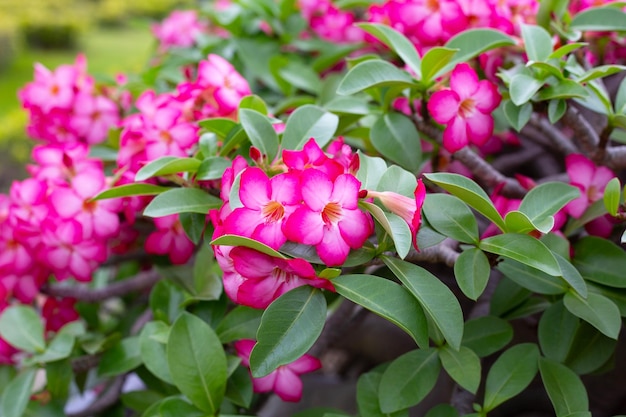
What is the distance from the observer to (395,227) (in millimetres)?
492

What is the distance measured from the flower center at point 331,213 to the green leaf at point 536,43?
310 millimetres

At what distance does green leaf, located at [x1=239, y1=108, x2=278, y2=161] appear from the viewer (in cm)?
61

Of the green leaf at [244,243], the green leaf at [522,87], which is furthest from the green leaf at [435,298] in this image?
the green leaf at [522,87]

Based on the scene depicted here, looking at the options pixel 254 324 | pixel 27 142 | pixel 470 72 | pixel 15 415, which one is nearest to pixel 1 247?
pixel 15 415

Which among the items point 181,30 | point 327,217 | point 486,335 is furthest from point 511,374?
point 181,30

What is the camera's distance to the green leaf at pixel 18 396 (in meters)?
0.72

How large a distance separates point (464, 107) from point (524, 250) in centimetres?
19

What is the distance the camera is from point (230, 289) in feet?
1.75

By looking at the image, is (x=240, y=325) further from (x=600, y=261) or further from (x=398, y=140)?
(x=600, y=261)

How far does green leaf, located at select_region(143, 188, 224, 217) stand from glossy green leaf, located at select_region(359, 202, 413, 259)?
17 cm

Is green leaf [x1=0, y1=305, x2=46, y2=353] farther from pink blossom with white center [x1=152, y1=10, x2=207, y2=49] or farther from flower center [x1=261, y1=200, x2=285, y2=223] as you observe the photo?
pink blossom with white center [x1=152, y1=10, x2=207, y2=49]

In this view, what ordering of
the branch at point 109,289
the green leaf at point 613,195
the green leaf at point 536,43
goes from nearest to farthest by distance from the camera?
the green leaf at point 613,195 < the green leaf at point 536,43 < the branch at point 109,289

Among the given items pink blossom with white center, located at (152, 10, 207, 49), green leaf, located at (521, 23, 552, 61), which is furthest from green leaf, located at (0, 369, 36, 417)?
pink blossom with white center, located at (152, 10, 207, 49)

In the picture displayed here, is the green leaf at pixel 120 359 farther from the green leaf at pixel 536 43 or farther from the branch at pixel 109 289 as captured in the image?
the green leaf at pixel 536 43
